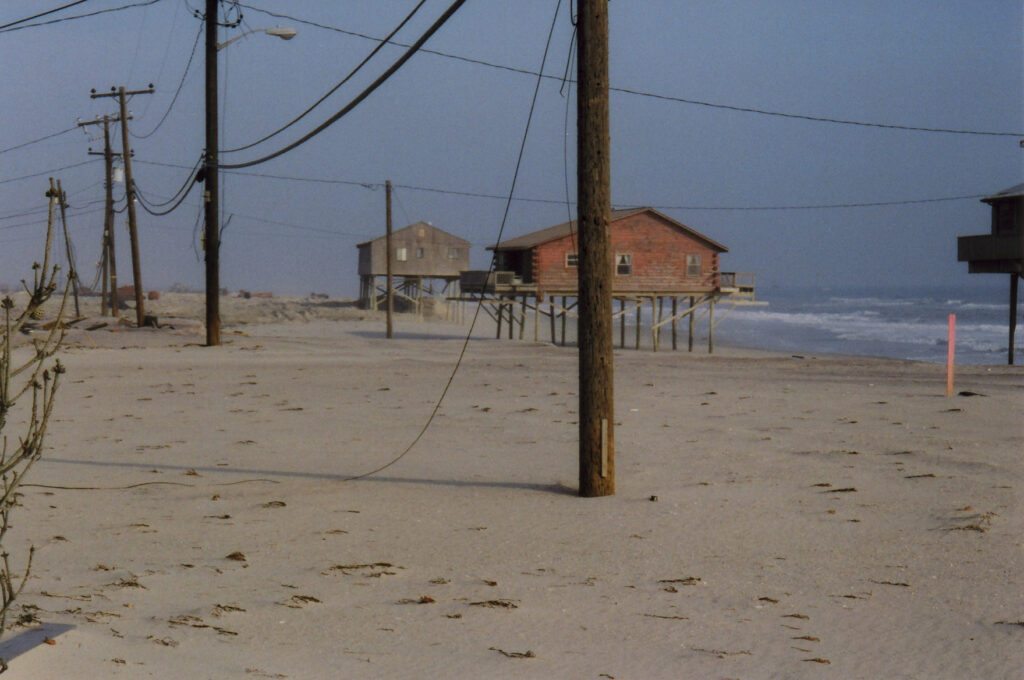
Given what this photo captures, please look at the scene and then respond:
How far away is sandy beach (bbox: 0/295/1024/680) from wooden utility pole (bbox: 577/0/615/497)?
499mm

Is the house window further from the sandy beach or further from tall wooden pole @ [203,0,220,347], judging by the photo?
the sandy beach

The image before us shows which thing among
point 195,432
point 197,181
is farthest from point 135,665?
point 197,181

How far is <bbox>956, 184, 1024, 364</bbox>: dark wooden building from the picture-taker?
35344 millimetres

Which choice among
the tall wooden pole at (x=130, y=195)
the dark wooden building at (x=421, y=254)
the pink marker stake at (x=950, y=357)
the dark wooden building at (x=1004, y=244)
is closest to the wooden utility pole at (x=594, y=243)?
the pink marker stake at (x=950, y=357)

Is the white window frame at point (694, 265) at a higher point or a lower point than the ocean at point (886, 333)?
higher

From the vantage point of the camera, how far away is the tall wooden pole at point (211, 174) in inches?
942

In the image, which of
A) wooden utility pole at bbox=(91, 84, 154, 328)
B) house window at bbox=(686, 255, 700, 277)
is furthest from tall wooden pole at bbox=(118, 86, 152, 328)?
house window at bbox=(686, 255, 700, 277)

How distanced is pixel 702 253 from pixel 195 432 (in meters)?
39.9

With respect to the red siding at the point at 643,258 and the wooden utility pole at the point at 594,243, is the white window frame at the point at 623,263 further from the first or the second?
the wooden utility pole at the point at 594,243

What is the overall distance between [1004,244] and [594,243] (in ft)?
106

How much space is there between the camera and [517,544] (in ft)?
23.4

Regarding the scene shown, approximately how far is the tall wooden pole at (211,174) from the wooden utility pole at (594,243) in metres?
17.1

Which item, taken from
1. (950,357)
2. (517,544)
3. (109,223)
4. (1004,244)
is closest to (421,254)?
(109,223)

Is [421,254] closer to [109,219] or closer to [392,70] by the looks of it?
[109,219]
